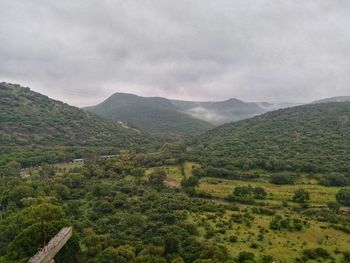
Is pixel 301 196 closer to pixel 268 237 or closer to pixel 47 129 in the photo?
pixel 268 237

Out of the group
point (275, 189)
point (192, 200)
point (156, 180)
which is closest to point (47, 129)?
point (156, 180)

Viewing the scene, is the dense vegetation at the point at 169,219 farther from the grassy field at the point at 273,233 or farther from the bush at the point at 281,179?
the bush at the point at 281,179

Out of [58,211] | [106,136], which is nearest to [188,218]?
[58,211]

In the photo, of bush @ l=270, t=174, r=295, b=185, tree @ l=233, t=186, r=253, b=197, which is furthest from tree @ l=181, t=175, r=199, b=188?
bush @ l=270, t=174, r=295, b=185

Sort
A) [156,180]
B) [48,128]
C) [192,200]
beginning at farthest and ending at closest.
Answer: [48,128] < [156,180] < [192,200]

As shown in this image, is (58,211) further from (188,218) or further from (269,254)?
(269,254)

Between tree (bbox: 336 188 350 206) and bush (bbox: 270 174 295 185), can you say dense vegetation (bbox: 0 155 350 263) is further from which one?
bush (bbox: 270 174 295 185)

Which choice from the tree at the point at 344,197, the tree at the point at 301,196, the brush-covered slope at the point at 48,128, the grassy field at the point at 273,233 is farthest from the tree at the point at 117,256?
the brush-covered slope at the point at 48,128
